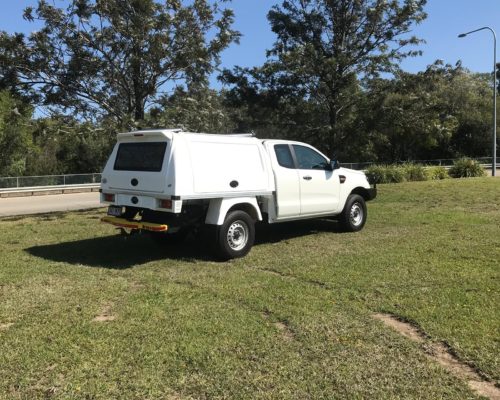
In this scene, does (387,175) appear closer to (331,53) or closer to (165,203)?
Answer: (331,53)

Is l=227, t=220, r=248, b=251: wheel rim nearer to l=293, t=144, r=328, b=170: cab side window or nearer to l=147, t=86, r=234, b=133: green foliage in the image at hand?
l=293, t=144, r=328, b=170: cab side window

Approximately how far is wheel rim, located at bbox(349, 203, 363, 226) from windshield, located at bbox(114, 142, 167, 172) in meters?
4.51

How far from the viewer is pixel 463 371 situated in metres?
3.98

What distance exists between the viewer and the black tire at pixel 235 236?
786 cm

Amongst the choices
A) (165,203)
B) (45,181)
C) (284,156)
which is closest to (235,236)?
(165,203)

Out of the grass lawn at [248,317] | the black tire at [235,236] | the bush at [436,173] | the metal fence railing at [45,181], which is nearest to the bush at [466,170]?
the bush at [436,173]

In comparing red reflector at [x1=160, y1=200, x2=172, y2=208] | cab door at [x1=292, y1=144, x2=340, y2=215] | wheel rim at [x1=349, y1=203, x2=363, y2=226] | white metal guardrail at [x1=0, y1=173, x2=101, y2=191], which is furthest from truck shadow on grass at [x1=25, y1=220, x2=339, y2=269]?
white metal guardrail at [x1=0, y1=173, x2=101, y2=191]

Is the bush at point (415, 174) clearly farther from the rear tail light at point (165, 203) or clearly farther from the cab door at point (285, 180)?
the rear tail light at point (165, 203)

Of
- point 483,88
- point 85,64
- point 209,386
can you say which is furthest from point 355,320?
point 483,88

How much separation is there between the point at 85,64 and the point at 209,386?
12.9 meters

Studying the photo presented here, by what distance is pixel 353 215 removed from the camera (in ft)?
34.7

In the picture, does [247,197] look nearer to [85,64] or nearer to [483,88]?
[85,64]

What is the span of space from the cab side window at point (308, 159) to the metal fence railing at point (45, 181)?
2158 centimetres

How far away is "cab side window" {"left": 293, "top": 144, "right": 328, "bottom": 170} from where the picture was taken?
9461 millimetres
